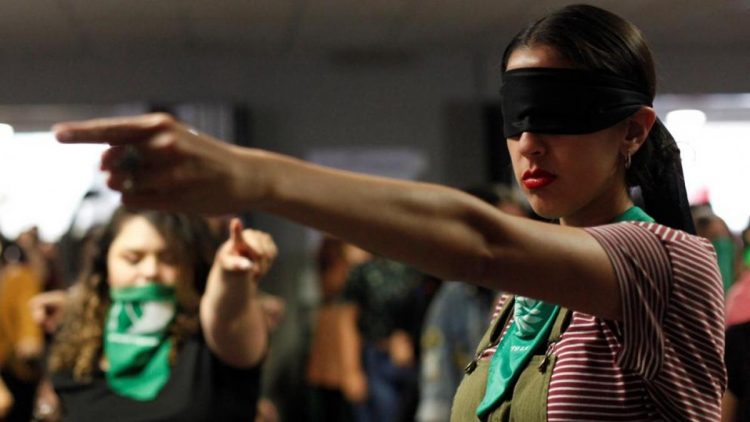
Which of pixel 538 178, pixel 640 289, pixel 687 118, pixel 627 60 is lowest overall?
pixel 640 289

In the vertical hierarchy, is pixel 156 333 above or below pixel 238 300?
below

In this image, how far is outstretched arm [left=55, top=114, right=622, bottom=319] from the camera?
0.96 meters

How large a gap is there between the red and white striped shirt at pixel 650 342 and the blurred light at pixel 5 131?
8.02m

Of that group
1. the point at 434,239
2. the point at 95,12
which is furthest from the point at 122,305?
the point at 95,12

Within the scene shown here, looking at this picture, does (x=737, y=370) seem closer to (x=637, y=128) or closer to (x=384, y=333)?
(x=637, y=128)

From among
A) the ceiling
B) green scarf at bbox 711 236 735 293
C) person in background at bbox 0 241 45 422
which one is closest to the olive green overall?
green scarf at bbox 711 236 735 293

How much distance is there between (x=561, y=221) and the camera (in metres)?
1.57

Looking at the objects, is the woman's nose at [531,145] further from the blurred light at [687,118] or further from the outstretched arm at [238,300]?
the blurred light at [687,118]

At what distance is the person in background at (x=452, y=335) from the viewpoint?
492cm

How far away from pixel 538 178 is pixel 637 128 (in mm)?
151

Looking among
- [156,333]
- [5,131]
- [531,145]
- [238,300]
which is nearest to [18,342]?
[5,131]

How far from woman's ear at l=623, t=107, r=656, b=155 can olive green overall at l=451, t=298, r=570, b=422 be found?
0.22 meters

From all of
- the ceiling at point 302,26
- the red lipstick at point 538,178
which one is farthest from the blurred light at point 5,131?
the red lipstick at point 538,178

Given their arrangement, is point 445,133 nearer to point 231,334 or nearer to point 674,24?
point 674,24
